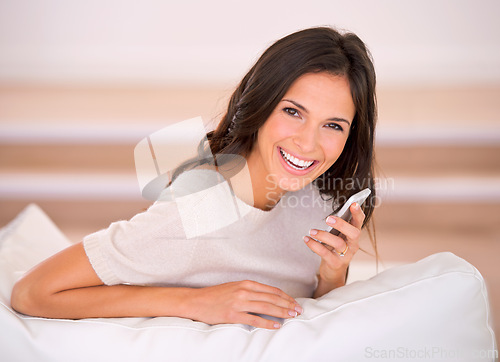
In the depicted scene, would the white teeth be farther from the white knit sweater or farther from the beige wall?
the beige wall

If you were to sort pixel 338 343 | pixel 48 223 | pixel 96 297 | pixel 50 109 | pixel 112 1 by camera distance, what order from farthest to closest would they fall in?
pixel 50 109 → pixel 112 1 → pixel 48 223 → pixel 96 297 → pixel 338 343

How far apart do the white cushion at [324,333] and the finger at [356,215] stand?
6.9 inches

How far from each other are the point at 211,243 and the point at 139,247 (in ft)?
0.53

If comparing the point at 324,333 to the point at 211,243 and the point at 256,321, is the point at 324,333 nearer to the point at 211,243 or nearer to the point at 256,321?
the point at 256,321

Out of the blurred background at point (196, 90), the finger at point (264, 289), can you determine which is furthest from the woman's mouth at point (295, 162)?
the blurred background at point (196, 90)

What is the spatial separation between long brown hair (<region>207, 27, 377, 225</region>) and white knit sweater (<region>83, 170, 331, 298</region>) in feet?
0.53

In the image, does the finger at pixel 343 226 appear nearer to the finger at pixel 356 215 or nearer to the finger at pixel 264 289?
the finger at pixel 356 215

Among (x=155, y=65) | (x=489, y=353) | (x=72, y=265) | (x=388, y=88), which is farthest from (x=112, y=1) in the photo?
(x=489, y=353)

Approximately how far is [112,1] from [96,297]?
2.35m

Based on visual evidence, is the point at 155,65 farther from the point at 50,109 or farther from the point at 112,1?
the point at 50,109

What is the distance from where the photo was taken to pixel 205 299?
954mm

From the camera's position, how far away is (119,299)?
941mm

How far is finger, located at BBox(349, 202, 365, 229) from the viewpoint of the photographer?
1022 mm

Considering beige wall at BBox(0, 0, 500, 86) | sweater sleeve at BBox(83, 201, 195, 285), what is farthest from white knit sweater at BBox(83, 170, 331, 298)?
beige wall at BBox(0, 0, 500, 86)
